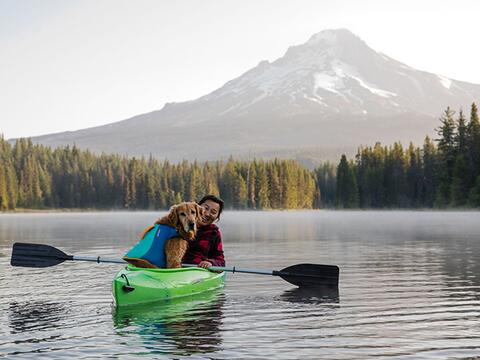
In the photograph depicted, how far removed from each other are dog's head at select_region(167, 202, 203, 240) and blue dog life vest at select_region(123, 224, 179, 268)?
0.18 meters

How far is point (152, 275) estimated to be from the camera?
17.2 meters

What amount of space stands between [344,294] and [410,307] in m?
2.61

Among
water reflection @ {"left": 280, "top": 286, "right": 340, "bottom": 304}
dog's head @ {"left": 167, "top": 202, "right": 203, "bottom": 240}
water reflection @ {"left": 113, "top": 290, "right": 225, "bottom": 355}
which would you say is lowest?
water reflection @ {"left": 280, "top": 286, "right": 340, "bottom": 304}

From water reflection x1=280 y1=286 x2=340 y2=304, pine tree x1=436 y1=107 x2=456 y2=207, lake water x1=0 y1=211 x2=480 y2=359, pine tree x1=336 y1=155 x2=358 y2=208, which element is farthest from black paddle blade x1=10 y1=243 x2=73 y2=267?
pine tree x1=336 y1=155 x2=358 y2=208

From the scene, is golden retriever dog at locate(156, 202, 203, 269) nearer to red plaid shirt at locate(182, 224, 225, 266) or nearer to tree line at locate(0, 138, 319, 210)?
red plaid shirt at locate(182, 224, 225, 266)

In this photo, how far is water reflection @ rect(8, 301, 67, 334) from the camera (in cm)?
1452

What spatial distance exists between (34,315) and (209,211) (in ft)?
18.2

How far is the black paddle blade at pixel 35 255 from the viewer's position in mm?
20984

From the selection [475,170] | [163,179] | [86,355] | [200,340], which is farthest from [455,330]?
[163,179]

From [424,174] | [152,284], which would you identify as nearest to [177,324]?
[152,284]

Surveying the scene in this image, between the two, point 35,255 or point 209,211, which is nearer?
point 209,211

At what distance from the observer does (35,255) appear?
2125 centimetres

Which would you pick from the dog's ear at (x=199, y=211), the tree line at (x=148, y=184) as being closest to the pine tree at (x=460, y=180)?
the tree line at (x=148, y=184)

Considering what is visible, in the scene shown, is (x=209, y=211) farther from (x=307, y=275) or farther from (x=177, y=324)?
(x=177, y=324)
